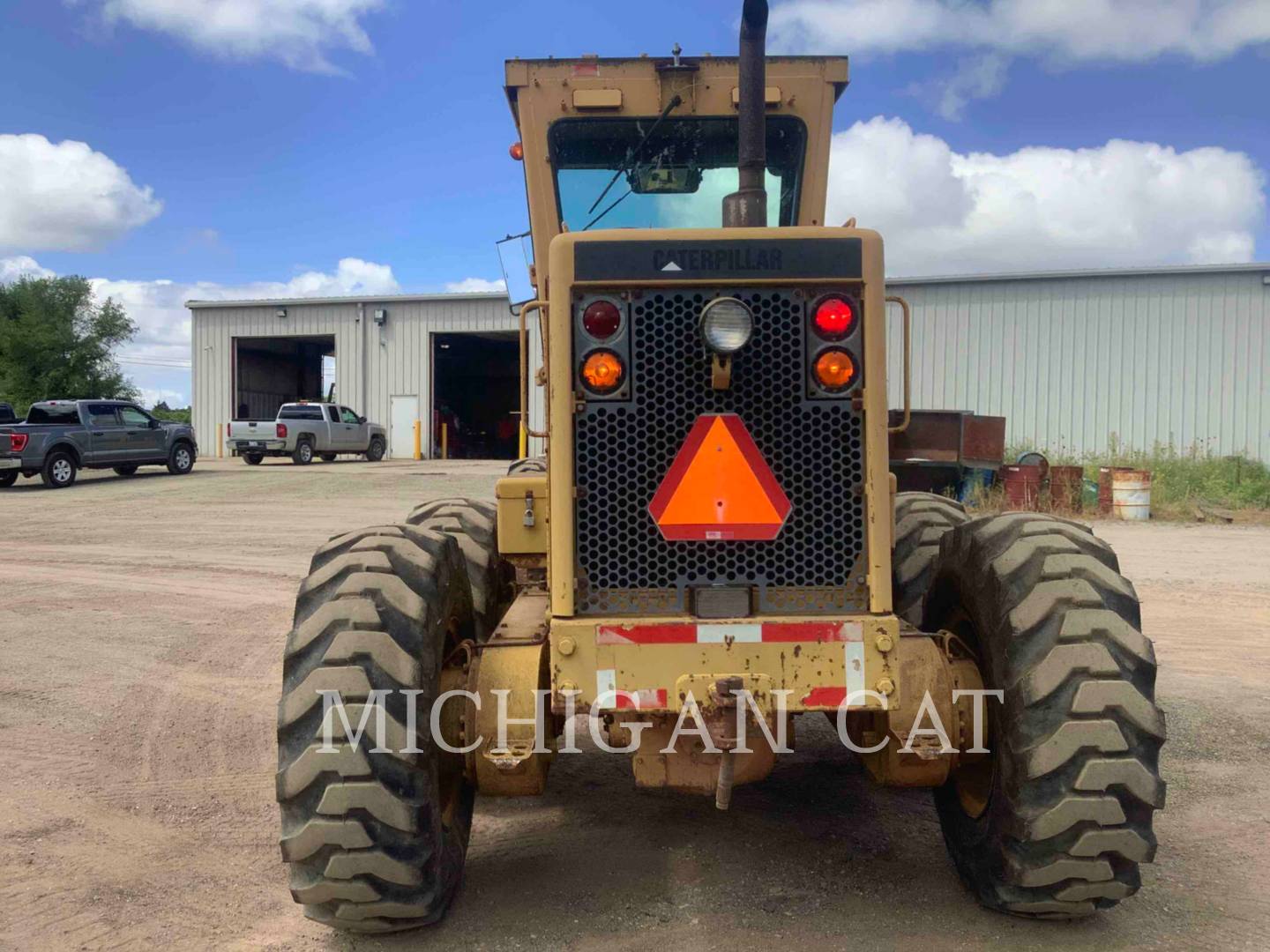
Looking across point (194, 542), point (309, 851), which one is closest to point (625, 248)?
point (309, 851)

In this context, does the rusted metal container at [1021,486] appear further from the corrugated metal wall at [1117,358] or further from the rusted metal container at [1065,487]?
the corrugated metal wall at [1117,358]

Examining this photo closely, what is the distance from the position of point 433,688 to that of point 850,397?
1.67 m

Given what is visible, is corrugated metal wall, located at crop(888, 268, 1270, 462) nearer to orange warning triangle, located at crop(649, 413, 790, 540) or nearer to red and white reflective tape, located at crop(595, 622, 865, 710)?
orange warning triangle, located at crop(649, 413, 790, 540)

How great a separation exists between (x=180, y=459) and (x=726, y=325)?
24.8 m

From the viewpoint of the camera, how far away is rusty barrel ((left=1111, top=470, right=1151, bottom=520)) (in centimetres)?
1606

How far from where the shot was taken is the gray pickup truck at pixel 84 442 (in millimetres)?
21109

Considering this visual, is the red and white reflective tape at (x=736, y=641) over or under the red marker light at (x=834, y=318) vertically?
under

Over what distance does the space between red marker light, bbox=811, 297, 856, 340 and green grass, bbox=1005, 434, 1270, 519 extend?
1543 centimetres

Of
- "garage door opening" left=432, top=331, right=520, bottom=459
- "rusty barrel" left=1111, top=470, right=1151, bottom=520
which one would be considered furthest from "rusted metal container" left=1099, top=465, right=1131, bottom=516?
"garage door opening" left=432, top=331, right=520, bottom=459

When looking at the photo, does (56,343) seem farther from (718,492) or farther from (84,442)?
(718,492)

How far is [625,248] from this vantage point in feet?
10.8

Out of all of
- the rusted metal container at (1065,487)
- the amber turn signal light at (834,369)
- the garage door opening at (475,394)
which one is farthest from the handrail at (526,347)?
the garage door opening at (475,394)

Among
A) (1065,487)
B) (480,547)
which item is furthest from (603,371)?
(1065,487)

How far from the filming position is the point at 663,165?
15.2ft
